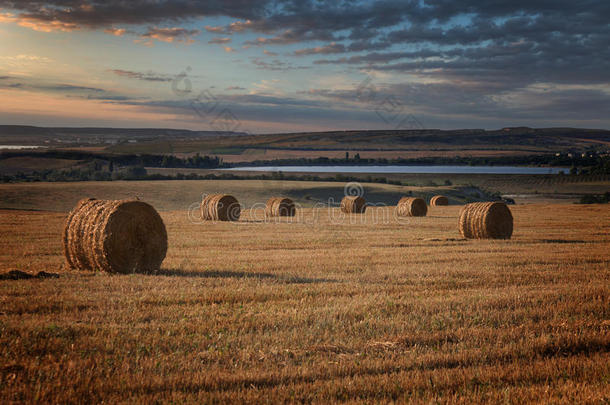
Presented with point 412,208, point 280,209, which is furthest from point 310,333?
point 412,208

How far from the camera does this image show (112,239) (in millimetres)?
13422

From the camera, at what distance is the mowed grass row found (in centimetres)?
581

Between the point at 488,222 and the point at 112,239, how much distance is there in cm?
1587

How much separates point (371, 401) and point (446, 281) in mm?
7228

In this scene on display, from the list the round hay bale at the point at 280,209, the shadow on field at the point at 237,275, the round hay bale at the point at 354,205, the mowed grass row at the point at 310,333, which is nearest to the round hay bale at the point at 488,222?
the mowed grass row at the point at 310,333

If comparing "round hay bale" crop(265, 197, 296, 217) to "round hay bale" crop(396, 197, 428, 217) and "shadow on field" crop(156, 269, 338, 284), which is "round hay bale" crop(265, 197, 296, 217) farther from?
"shadow on field" crop(156, 269, 338, 284)

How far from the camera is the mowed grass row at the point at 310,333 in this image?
581cm

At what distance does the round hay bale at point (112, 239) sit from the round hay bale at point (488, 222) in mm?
14302

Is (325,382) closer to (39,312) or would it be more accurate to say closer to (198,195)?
(39,312)

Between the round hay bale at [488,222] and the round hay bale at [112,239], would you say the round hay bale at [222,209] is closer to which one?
the round hay bale at [488,222]

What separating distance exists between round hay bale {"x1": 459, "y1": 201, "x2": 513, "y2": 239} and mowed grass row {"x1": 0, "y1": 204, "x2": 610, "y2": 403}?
8.06 meters

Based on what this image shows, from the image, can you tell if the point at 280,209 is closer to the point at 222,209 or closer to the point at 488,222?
the point at 222,209

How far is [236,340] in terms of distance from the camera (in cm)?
734

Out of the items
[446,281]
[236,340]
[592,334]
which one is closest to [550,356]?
[592,334]
